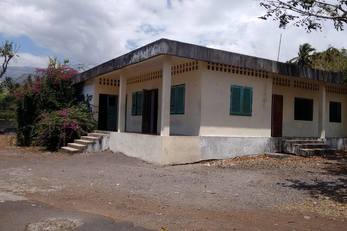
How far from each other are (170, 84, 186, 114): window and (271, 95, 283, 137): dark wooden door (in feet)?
14.5

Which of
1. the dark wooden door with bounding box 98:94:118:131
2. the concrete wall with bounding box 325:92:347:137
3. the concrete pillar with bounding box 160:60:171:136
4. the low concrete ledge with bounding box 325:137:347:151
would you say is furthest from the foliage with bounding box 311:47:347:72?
the concrete pillar with bounding box 160:60:171:136

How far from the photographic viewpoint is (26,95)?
21.9 meters

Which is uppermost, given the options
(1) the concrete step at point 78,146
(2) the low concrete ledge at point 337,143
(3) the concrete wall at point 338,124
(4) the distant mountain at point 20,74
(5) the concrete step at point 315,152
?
(4) the distant mountain at point 20,74

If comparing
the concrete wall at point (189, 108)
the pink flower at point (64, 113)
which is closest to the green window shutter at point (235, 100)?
the concrete wall at point (189, 108)

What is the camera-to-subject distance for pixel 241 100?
1593 centimetres

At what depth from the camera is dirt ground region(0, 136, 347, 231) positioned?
705 centimetres

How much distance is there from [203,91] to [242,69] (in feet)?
6.51

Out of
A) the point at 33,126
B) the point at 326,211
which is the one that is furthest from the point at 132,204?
the point at 33,126

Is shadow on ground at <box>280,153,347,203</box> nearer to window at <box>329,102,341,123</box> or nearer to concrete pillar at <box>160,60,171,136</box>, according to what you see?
concrete pillar at <box>160,60,171,136</box>

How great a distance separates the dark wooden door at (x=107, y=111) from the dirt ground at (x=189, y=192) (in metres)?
6.70

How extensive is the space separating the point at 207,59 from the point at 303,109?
277 inches

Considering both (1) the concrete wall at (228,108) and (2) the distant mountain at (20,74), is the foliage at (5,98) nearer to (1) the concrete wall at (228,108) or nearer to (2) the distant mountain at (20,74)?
(2) the distant mountain at (20,74)

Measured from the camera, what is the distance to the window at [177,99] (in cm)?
1589

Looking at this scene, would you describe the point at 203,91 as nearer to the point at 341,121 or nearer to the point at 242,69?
the point at 242,69
